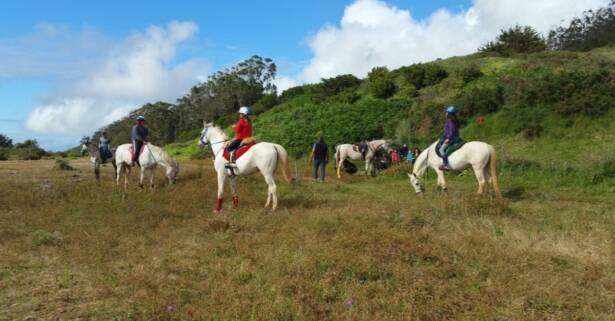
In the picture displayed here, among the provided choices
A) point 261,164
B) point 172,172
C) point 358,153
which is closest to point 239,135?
point 261,164

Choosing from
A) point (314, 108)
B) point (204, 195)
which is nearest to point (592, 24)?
point (314, 108)

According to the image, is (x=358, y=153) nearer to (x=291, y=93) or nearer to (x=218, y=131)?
(x=218, y=131)

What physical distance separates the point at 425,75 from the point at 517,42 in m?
14.7

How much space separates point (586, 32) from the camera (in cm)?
6066

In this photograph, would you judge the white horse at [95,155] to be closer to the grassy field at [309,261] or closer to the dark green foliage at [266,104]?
the grassy field at [309,261]

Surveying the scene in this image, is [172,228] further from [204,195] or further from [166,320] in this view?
[166,320]

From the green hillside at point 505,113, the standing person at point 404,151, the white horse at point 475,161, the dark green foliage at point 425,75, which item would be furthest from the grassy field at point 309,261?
the dark green foliage at point 425,75

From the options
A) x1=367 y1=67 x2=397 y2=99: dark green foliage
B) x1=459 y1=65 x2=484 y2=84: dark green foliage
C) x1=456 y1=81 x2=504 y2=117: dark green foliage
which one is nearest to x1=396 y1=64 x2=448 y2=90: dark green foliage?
x1=367 y1=67 x2=397 y2=99: dark green foliage

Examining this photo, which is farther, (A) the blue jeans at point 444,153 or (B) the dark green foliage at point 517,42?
(B) the dark green foliage at point 517,42

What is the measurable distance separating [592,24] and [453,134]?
6438 centimetres

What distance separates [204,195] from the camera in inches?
531

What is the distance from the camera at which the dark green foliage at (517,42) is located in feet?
138

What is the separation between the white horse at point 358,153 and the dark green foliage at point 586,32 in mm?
46522

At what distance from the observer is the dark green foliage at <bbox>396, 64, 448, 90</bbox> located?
33.9m
